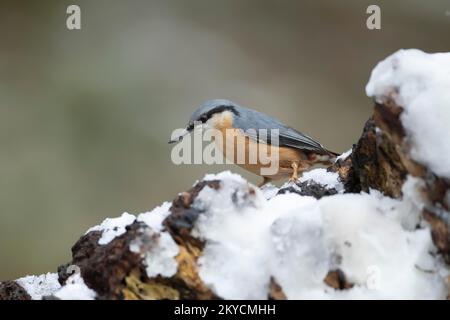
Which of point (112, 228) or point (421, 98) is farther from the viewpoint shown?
point (112, 228)

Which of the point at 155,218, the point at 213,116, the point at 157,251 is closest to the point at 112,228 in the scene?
the point at 155,218

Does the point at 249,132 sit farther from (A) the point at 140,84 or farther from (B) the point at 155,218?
(A) the point at 140,84

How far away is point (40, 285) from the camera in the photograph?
87.8 inches

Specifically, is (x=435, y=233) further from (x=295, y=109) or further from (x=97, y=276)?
(x=295, y=109)

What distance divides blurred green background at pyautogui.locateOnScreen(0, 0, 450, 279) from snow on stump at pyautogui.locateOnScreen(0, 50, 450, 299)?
168 inches

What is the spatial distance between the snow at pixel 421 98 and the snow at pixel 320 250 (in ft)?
0.29

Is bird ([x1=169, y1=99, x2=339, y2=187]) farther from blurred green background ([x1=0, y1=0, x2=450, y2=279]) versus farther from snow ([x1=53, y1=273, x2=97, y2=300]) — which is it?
blurred green background ([x1=0, y1=0, x2=450, y2=279])

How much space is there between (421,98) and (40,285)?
49.8 inches

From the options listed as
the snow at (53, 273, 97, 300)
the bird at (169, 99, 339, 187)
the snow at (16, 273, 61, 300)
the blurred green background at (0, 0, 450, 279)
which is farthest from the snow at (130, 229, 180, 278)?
the blurred green background at (0, 0, 450, 279)

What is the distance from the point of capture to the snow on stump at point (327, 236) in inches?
63.3

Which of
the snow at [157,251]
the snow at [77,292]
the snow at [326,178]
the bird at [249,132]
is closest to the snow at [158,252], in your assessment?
the snow at [157,251]

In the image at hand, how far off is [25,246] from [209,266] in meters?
4.74

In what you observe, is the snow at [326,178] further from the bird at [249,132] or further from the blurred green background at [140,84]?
the blurred green background at [140,84]
